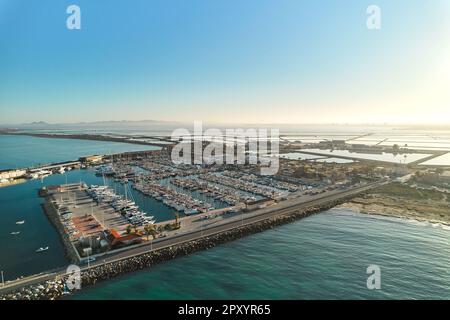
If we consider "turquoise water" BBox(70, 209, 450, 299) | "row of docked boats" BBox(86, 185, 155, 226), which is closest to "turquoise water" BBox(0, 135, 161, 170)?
"row of docked boats" BBox(86, 185, 155, 226)

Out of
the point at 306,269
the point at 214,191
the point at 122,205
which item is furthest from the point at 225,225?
the point at 122,205

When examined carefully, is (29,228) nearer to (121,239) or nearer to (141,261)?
(121,239)

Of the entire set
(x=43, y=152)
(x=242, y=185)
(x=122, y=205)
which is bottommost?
(x=122, y=205)

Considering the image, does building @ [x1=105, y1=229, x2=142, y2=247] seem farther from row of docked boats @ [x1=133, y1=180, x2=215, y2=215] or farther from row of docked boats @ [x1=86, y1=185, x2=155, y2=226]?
row of docked boats @ [x1=133, y1=180, x2=215, y2=215]

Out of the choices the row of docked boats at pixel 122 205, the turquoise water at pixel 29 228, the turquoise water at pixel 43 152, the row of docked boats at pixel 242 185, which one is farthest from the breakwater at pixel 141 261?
the turquoise water at pixel 43 152

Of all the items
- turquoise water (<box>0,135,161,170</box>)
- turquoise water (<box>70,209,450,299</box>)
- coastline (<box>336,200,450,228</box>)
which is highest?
turquoise water (<box>0,135,161,170</box>)

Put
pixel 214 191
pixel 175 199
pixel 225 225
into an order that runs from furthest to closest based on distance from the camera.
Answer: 1. pixel 214 191
2. pixel 175 199
3. pixel 225 225
